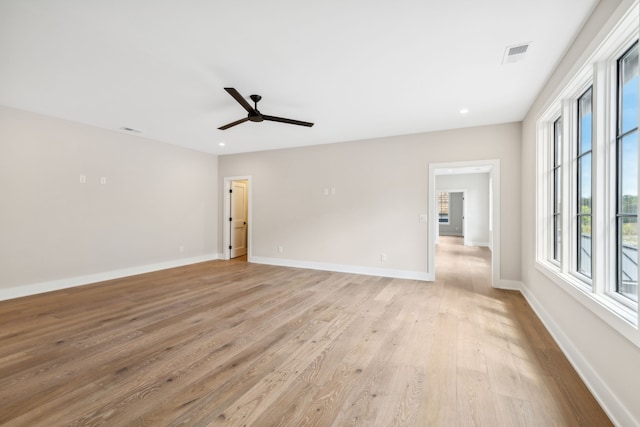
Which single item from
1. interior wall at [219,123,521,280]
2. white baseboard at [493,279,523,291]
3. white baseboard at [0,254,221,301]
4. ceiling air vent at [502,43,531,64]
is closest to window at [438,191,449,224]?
interior wall at [219,123,521,280]

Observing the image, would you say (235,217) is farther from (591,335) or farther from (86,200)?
(591,335)

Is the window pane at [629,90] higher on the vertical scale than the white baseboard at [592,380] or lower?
higher

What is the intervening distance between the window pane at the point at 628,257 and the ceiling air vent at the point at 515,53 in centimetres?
159

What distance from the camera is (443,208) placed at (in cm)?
1322

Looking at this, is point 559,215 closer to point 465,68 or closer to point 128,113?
point 465,68

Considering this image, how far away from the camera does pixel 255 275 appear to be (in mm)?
5281

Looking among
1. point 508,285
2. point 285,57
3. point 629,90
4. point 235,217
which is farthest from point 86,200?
point 508,285

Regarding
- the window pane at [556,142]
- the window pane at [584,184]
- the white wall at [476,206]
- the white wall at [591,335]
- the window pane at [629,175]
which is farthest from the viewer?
the white wall at [476,206]

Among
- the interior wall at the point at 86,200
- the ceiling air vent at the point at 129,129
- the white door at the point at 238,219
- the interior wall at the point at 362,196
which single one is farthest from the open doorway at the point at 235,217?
the ceiling air vent at the point at 129,129

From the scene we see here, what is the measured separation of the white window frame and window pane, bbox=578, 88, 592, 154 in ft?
0.16

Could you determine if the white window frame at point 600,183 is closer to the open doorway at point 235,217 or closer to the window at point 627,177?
the window at point 627,177

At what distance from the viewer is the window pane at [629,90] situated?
1663 mm

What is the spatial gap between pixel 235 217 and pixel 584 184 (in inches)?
261

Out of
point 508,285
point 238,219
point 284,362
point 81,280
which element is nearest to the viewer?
point 284,362
